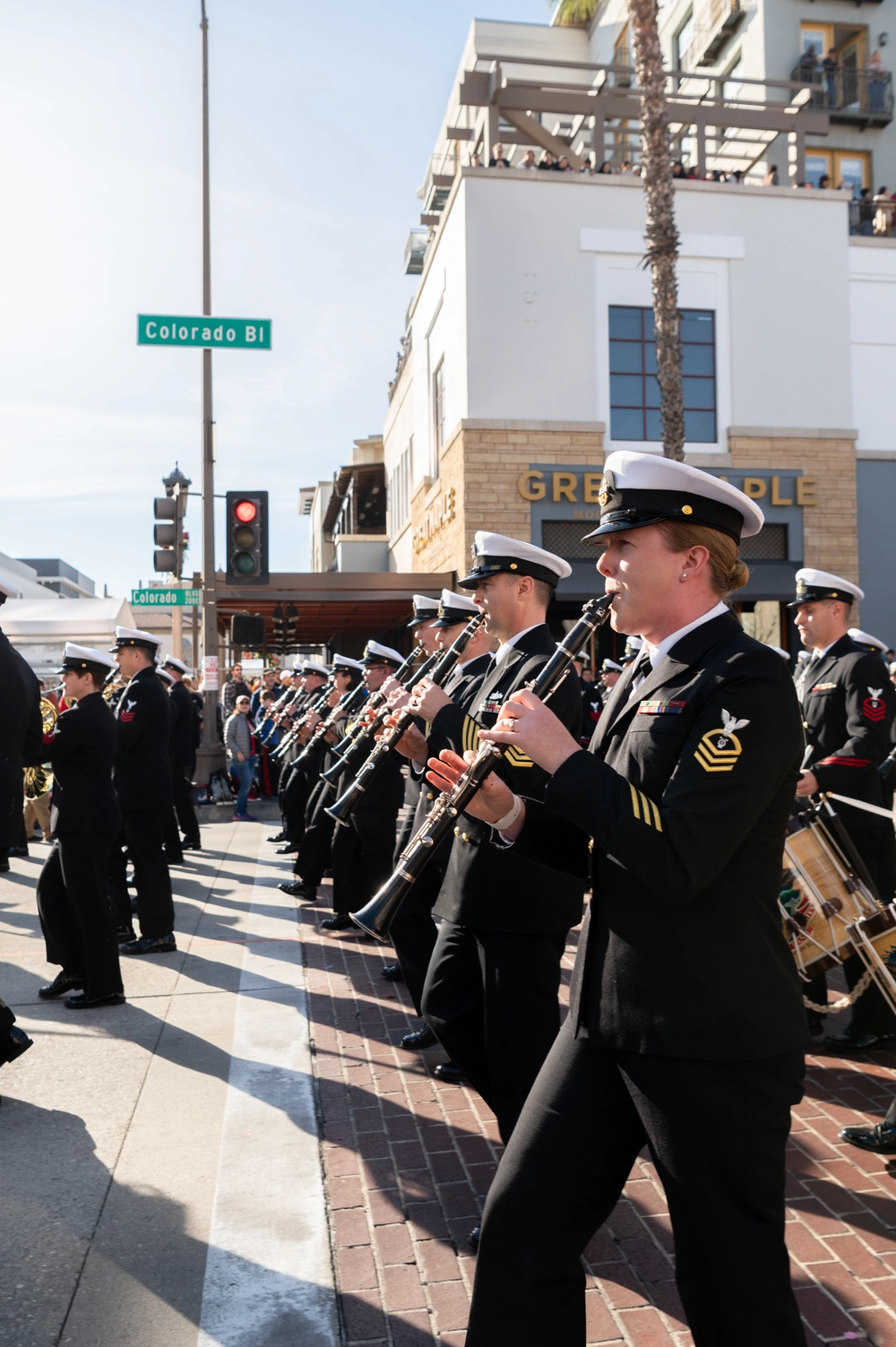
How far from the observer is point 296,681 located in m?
17.4

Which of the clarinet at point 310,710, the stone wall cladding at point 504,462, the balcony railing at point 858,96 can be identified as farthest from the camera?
the balcony railing at point 858,96

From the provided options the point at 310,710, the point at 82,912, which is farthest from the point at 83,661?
the point at 310,710

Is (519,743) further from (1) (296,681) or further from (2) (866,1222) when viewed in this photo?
(1) (296,681)

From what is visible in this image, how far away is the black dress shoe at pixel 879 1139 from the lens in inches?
159

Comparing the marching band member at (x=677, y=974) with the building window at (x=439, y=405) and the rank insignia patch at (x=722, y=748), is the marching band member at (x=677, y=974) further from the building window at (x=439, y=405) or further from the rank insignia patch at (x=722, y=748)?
the building window at (x=439, y=405)

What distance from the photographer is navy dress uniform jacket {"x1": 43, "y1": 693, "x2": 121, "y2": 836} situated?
615 cm

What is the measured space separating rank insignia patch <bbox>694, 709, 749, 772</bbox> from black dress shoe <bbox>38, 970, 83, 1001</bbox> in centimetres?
527

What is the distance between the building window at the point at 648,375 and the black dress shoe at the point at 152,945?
13.5m

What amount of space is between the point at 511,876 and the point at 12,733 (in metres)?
3.23

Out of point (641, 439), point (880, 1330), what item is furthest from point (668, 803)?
point (641, 439)

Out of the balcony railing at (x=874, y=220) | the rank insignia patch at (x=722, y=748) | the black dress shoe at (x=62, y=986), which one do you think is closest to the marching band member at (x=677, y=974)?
the rank insignia patch at (x=722, y=748)

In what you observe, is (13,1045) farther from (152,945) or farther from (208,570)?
(208,570)

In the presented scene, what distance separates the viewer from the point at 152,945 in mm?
7453

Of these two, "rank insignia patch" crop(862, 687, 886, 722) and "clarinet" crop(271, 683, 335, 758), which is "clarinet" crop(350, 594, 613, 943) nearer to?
"rank insignia patch" crop(862, 687, 886, 722)
